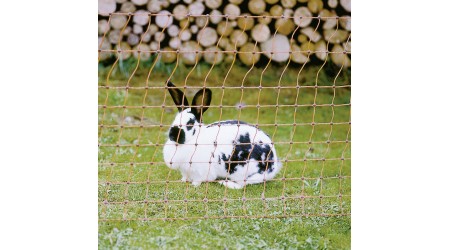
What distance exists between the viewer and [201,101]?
249 centimetres

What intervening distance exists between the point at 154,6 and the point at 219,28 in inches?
16.5

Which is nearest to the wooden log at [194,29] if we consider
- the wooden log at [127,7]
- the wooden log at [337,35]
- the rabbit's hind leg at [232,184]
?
the wooden log at [127,7]

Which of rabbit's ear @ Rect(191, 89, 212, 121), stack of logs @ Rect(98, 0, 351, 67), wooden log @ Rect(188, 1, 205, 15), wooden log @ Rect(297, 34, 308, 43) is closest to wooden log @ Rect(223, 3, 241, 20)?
stack of logs @ Rect(98, 0, 351, 67)

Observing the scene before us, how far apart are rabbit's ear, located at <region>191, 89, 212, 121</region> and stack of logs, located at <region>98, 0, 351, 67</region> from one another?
2.00ft

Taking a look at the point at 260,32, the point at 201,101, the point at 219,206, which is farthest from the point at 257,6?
the point at 219,206

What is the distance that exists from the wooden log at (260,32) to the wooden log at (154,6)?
0.58 meters

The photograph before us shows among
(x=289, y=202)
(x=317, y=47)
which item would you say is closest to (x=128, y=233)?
(x=289, y=202)

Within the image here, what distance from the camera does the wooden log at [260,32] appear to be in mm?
3451

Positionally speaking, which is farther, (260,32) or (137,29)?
(260,32)

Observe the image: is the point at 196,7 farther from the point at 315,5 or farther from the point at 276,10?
the point at 315,5

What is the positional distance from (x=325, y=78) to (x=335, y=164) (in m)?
0.70

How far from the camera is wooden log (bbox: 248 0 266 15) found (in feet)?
10.8
